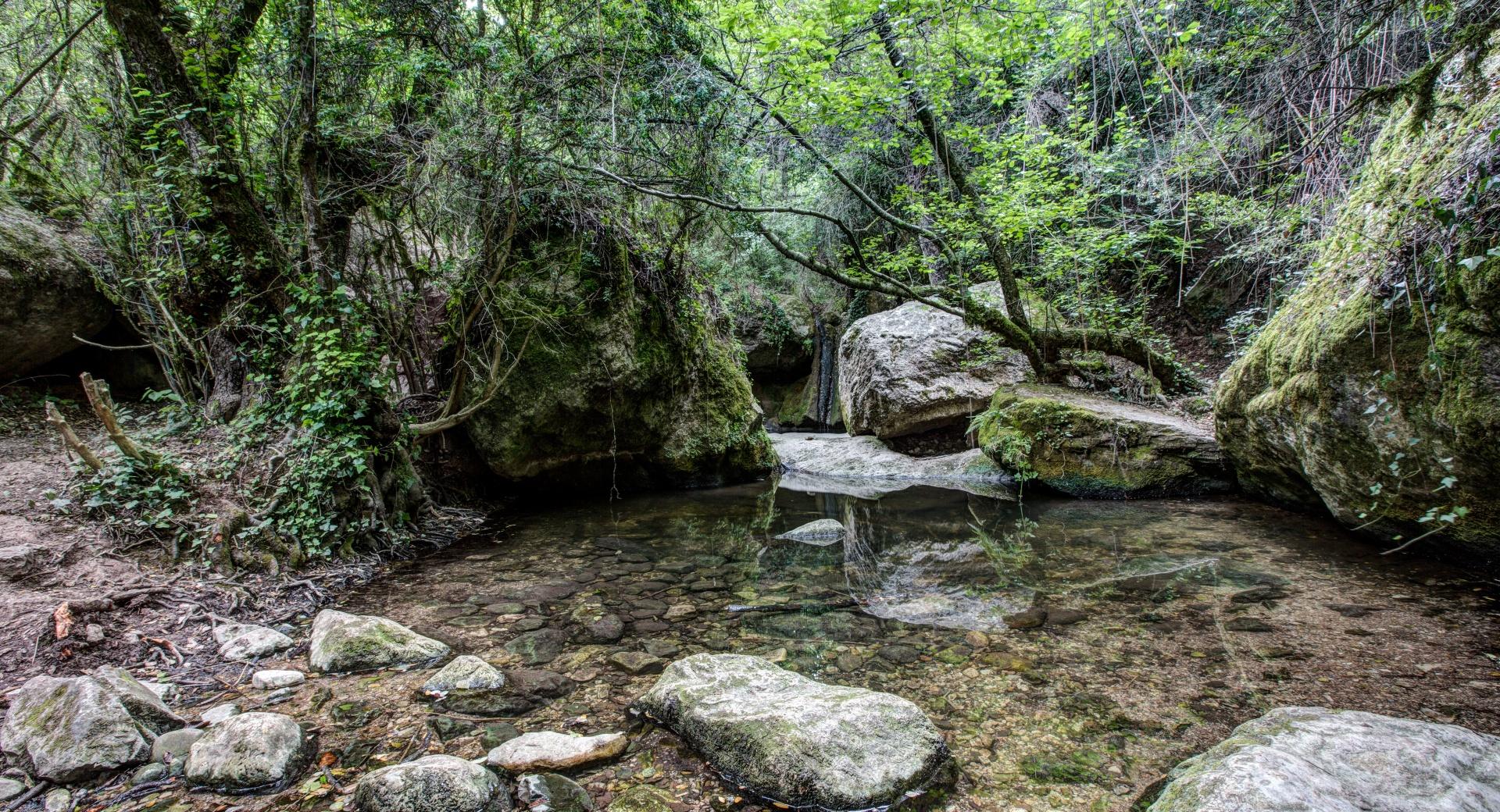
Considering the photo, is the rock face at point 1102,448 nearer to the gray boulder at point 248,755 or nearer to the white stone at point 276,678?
the white stone at point 276,678

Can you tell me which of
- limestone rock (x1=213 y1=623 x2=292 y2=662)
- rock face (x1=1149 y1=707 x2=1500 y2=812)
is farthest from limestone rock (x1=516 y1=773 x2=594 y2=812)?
limestone rock (x1=213 y1=623 x2=292 y2=662)

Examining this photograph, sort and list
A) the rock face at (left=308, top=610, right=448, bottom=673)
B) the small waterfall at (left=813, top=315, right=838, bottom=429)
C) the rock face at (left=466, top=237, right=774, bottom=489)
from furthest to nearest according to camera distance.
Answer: the small waterfall at (left=813, top=315, right=838, bottom=429)
the rock face at (left=466, top=237, right=774, bottom=489)
the rock face at (left=308, top=610, right=448, bottom=673)

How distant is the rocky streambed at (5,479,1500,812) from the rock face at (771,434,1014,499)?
11.4 ft

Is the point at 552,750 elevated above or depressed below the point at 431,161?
below

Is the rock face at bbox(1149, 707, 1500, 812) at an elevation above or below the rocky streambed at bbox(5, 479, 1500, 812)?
above

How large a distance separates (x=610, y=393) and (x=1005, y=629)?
5617 millimetres

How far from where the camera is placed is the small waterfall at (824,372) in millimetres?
15445

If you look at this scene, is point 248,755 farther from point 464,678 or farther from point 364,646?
point 364,646

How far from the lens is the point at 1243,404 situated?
17.4ft

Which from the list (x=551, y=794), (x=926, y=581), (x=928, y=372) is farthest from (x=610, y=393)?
(x=551, y=794)

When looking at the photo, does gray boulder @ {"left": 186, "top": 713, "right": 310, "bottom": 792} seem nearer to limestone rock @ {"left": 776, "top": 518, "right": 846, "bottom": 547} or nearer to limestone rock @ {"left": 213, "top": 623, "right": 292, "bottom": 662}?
limestone rock @ {"left": 213, "top": 623, "right": 292, "bottom": 662}

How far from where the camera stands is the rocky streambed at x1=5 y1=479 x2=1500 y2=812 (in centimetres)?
197

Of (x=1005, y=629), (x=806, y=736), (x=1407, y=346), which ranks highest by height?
(x=1407, y=346)

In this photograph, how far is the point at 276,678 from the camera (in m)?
2.81
